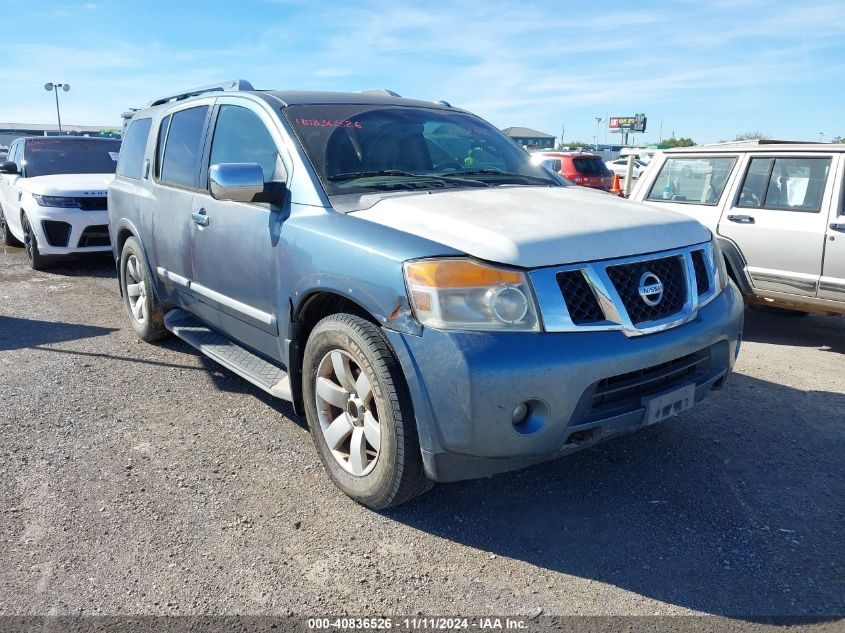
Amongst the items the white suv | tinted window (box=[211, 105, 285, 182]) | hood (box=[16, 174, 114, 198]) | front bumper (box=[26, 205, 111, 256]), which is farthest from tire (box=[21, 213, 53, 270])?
the white suv

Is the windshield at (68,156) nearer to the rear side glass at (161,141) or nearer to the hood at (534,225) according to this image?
the rear side glass at (161,141)

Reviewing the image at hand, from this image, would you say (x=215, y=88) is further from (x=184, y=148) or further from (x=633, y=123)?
(x=633, y=123)

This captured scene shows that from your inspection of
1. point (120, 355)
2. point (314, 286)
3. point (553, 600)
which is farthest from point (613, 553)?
point (120, 355)

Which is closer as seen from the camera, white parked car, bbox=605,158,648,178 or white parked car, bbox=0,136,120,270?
white parked car, bbox=0,136,120,270

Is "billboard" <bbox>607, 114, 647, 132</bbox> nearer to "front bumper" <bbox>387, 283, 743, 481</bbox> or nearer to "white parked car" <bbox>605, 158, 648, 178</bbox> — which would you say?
"white parked car" <bbox>605, 158, 648, 178</bbox>

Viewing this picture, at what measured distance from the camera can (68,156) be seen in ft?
31.9

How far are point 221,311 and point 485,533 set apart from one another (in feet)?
6.72

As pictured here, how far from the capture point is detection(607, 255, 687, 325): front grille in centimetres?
275

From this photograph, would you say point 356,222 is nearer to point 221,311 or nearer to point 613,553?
point 221,311

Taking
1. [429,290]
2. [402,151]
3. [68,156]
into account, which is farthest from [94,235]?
[429,290]

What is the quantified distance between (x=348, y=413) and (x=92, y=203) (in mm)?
6767

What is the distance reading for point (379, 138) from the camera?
3.71m

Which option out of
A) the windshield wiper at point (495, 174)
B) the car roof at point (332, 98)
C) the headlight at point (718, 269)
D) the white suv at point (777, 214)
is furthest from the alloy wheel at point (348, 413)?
the white suv at point (777, 214)

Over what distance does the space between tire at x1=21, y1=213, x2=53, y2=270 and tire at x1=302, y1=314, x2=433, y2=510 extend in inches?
274
